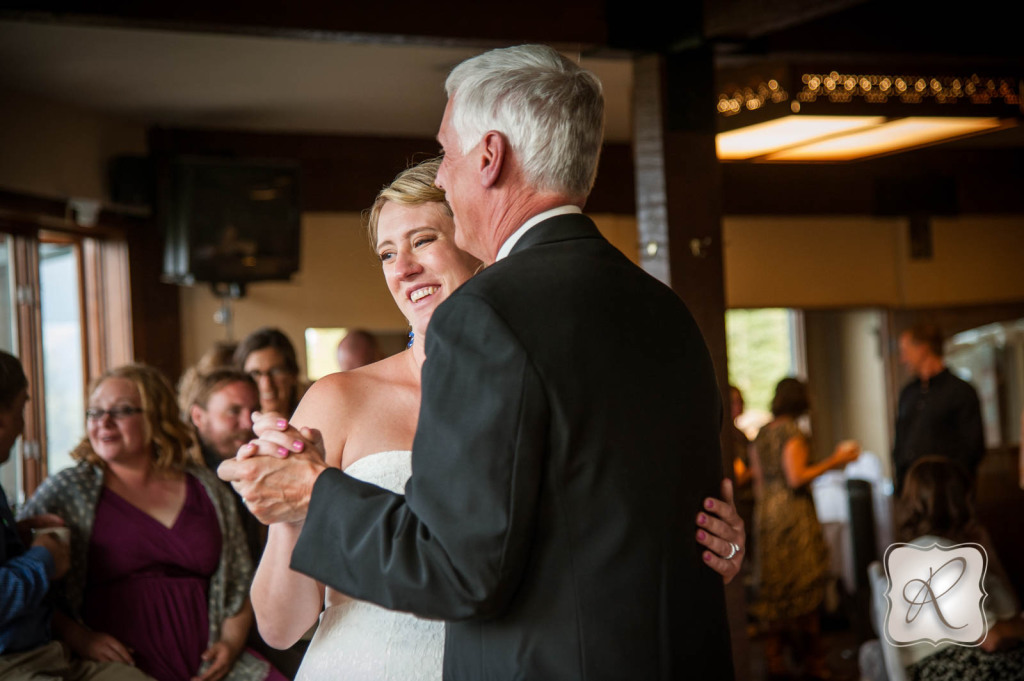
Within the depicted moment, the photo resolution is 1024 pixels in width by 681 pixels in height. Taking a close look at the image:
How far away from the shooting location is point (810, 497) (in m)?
6.00

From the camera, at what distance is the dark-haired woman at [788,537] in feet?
18.9

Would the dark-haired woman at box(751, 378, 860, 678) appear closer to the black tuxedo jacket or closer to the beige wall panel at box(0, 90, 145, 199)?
the beige wall panel at box(0, 90, 145, 199)

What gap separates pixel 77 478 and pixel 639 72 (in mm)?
2368

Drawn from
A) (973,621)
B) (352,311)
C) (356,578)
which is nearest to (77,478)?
(356,578)

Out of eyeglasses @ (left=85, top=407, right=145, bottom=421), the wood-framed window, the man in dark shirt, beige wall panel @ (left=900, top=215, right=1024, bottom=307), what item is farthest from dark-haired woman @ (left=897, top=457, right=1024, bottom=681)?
beige wall panel @ (left=900, top=215, right=1024, bottom=307)

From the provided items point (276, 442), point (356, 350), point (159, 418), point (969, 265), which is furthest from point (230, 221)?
point (969, 265)

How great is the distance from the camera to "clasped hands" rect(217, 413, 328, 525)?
1.24 meters

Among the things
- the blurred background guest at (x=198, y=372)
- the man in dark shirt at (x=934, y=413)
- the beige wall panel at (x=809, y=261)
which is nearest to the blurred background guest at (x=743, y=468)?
the man in dark shirt at (x=934, y=413)

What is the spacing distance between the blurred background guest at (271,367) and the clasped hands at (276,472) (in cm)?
308

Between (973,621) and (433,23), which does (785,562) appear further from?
(433,23)

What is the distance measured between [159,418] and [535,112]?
2421 mm

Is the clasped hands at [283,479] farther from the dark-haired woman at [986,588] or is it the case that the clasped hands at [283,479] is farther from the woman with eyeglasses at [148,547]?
the woman with eyeglasses at [148,547]

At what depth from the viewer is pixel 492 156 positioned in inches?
49.9

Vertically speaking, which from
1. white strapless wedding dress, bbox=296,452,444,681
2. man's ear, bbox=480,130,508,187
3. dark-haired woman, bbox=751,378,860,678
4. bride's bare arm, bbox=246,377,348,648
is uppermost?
man's ear, bbox=480,130,508,187
